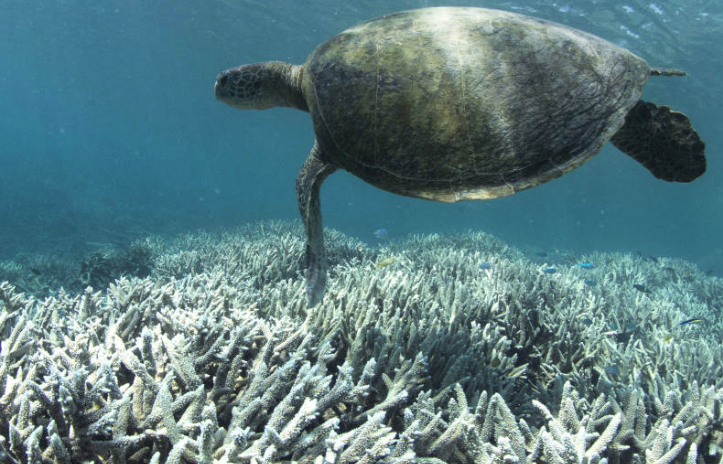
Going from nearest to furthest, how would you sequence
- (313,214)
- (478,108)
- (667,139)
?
(478,108) → (667,139) → (313,214)

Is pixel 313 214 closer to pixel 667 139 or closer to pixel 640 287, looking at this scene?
pixel 667 139

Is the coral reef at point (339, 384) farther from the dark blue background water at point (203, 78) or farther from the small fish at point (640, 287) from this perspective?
the dark blue background water at point (203, 78)

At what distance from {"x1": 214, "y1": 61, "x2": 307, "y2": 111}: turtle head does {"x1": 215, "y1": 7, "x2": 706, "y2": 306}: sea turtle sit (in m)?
0.42

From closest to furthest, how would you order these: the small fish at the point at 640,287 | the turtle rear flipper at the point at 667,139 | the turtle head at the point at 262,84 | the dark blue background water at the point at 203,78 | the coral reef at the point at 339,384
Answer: the coral reef at the point at 339,384 < the turtle rear flipper at the point at 667,139 < the turtle head at the point at 262,84 < the small fish at the point at 640,287 < the dark blue background water at the point at 203,78

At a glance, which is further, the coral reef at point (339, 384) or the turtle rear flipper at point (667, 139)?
the turtle rear flipper at point (667, 139)

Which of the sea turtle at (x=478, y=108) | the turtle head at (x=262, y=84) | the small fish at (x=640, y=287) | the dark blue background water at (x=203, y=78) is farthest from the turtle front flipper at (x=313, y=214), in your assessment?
the dark blue background water at (x=203, y=78)

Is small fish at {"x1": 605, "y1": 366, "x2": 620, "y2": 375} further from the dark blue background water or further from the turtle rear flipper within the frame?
the dark blue background water

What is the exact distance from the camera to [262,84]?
3156 millimetres

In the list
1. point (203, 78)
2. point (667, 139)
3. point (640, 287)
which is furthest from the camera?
point (203, 78)

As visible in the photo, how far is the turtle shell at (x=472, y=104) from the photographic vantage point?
217 centimetres

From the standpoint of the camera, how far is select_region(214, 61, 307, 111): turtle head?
10.00 ft

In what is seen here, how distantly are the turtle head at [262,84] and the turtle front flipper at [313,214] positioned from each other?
667 mm

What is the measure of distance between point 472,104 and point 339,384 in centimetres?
182

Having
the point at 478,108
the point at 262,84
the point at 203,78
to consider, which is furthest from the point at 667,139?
the point at 203,78
